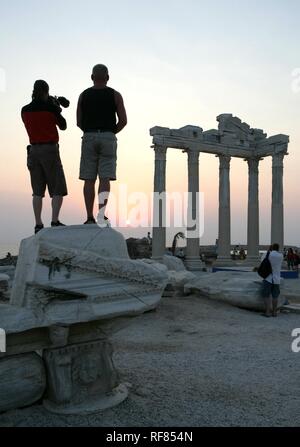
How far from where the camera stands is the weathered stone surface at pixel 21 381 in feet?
13.8

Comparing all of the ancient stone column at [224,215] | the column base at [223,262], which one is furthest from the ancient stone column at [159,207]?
the ancient stone column at [224,215]

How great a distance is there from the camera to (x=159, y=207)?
943 inches

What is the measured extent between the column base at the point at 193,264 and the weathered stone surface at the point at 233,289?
472 inches

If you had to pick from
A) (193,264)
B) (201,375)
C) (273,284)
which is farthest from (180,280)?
(193,264)

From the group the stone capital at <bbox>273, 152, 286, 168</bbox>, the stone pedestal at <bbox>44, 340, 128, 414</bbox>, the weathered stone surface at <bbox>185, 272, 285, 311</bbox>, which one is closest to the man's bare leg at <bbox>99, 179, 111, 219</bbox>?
the stone pedestal at <bbox>44, 340, 128, 414</bbox>

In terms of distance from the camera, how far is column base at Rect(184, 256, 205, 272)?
24797mm

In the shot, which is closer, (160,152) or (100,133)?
(100,133)

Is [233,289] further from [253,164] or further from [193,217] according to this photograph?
[253,164]

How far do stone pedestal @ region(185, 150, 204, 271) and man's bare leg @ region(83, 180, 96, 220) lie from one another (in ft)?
65.7

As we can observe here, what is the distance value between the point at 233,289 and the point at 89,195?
7.05m

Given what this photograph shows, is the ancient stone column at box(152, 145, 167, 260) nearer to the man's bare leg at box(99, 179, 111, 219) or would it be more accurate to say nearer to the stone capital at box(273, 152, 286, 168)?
the stone capital at box(273, 152, 286, 168)
